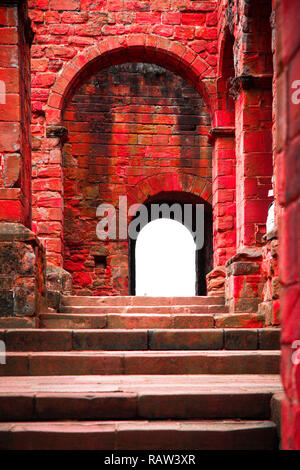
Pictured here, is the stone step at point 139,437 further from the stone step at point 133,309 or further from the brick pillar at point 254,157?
the brick pillar at point 254,157

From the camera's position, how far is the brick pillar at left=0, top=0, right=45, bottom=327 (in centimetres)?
459

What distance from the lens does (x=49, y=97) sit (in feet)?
27.0

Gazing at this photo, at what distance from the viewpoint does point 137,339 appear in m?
4.17

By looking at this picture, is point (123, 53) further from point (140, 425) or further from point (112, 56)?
point (140, 425)

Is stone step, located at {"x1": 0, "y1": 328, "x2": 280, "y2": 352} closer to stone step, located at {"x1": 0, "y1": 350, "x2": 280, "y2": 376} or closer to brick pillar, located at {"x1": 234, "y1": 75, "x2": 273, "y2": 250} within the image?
stone step, located at {"x1": 0, "y1": 350, "x2": 280, "y2": 376}

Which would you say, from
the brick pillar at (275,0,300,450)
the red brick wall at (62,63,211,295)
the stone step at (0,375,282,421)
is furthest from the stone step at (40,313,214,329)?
the red brick wall at (62,63,211,295)

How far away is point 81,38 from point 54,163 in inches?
82.3

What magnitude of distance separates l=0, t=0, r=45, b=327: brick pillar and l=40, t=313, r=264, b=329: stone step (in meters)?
0.24

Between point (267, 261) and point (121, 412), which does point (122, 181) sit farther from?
point (121, 412)

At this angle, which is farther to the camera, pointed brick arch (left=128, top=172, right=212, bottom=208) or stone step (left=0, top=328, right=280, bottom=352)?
pointed brick arch (left=128, top=172, right=212, bottom=208)

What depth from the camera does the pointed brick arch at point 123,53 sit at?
8.25m

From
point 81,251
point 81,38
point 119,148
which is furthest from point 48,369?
point 119,148

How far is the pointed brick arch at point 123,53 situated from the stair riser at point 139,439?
657 centimetres

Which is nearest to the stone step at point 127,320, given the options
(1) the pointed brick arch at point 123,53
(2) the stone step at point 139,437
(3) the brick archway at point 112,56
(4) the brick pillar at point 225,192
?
(2) the stone step at point 139,437
